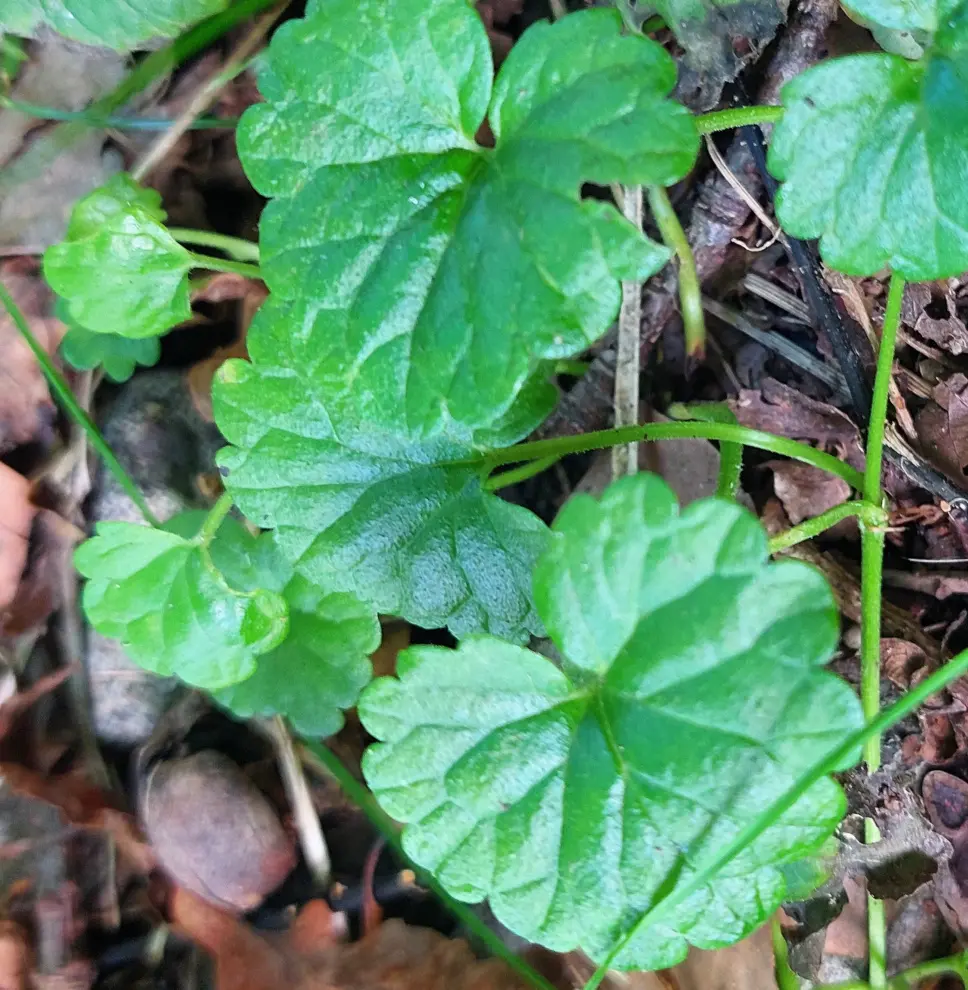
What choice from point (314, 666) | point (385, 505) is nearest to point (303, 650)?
point (314, 666)

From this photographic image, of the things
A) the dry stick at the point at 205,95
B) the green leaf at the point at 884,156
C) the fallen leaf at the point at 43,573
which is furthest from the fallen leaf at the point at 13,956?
the green leaf at the point at 884,156

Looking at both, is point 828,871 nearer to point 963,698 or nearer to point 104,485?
point 963,698

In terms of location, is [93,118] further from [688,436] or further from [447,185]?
[688,436]

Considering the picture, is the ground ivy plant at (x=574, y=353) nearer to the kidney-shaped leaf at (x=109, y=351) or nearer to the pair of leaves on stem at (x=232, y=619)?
the pair of leaves on stem at (x=232, y=619)

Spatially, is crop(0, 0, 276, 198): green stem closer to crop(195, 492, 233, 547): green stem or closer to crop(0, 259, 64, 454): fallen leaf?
crop(0, 259, 64, 454): fallen leaf

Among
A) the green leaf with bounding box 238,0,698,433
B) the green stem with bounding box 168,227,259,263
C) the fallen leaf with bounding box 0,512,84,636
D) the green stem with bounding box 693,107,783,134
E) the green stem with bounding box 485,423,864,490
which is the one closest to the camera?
the green leaf with bounding box 238,0,698,433

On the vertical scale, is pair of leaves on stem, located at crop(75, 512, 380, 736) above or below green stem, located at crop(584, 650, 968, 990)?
below

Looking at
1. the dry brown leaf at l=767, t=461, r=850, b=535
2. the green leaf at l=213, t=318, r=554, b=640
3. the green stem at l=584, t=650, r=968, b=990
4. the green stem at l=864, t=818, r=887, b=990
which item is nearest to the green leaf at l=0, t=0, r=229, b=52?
the green leaf at l=213, t=318, r=554, b=640
